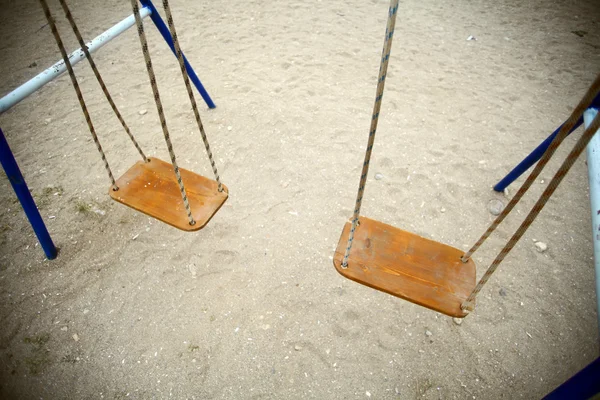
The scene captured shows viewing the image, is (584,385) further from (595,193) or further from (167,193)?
(167,193)

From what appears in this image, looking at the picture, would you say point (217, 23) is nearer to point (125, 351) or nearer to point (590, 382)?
point (125, 351)

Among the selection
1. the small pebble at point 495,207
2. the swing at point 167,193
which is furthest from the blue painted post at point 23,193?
the small pebble at point 495,207

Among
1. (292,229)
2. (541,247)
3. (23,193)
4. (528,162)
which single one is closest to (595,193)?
(528,162)

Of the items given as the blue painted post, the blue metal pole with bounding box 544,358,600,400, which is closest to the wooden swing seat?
the blue metal pole with bounding box 544,358,600,400

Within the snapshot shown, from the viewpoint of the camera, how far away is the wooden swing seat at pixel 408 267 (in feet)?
4.56

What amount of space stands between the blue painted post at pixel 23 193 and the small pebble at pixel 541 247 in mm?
2838

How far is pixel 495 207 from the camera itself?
2.30 meters

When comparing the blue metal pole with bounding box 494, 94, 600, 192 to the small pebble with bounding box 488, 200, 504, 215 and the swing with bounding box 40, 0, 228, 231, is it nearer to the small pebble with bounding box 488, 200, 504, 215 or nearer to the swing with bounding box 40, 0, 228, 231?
the small pebble with bounding box 488, 200, 504, 215

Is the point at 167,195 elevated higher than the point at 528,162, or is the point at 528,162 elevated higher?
the point at 167,195

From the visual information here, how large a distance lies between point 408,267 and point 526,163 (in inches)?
44.8

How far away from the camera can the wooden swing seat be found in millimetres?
1389

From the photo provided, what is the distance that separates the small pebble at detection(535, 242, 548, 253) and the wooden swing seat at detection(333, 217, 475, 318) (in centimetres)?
87

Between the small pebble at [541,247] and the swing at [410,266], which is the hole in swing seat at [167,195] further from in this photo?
the small pebble at [541,247]

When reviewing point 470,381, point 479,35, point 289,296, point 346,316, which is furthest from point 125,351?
point 479,35
